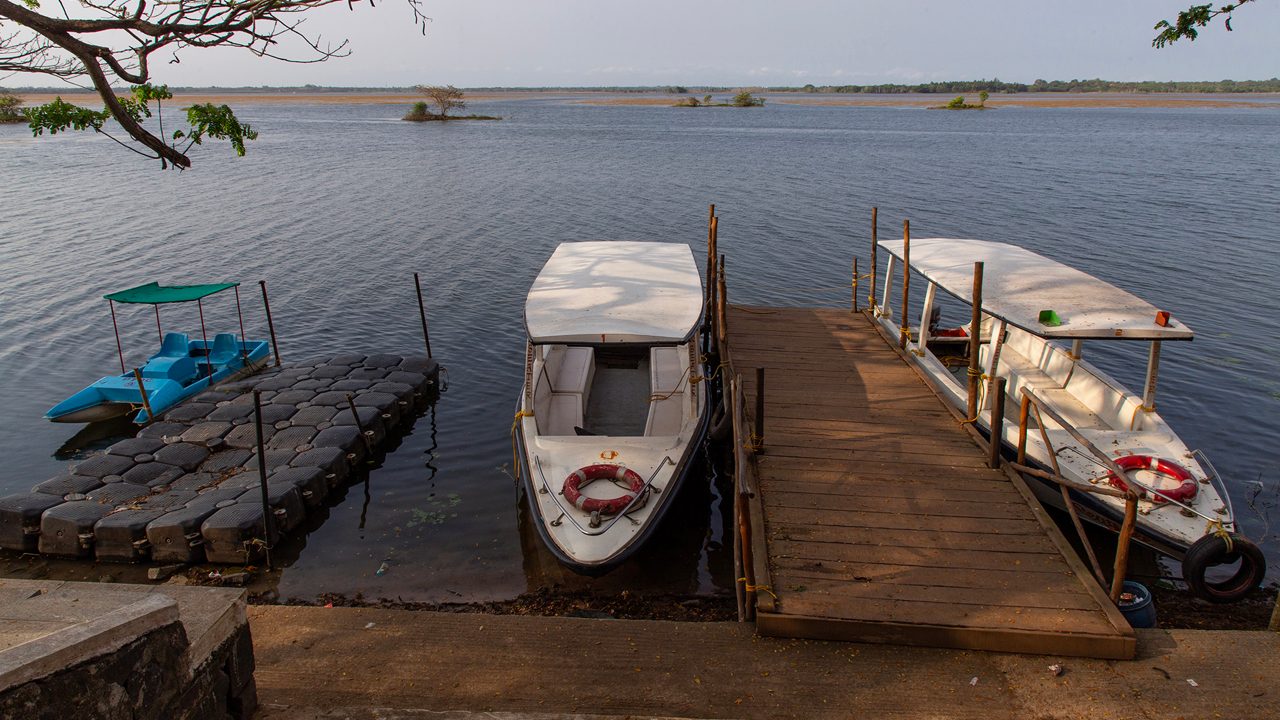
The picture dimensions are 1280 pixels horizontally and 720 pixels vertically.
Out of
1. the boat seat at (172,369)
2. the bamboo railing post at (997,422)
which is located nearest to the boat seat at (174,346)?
the boat seat at (172,369)

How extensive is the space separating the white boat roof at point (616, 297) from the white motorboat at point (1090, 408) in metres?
4.64

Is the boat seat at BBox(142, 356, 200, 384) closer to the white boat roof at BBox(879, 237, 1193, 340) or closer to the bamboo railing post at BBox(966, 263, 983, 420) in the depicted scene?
the white boat roof at BBox(879, 237, 1193, 340)

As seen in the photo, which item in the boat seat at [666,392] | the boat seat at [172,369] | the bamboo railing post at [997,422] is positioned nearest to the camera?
the bamboo railing post at [997,422]

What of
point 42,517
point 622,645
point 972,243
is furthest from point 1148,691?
point 42,517

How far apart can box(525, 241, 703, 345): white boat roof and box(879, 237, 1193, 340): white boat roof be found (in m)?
4.74

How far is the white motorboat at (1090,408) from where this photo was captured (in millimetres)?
9875

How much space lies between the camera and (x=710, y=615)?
10109 millimetres

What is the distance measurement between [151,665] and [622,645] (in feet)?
14.0

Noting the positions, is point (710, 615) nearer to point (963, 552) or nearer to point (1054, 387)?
point (963, 552)

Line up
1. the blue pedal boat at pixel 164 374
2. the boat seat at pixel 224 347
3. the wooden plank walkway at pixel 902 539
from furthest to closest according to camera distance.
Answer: the boat seat at pixel 224 347 < the blue pedal boat at pixel 164 374 < the wooden plank walkway at pixel 902 539

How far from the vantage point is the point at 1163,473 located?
1053 cm

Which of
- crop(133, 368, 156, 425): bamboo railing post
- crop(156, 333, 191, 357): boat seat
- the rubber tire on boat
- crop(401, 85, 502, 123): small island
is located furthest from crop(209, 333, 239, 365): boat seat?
crop(401, 85, 502, 123): small island

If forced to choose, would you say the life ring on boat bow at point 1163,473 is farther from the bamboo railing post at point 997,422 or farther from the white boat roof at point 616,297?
the white boat roof at point 616,297

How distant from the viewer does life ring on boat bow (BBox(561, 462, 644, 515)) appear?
33.9 ft
